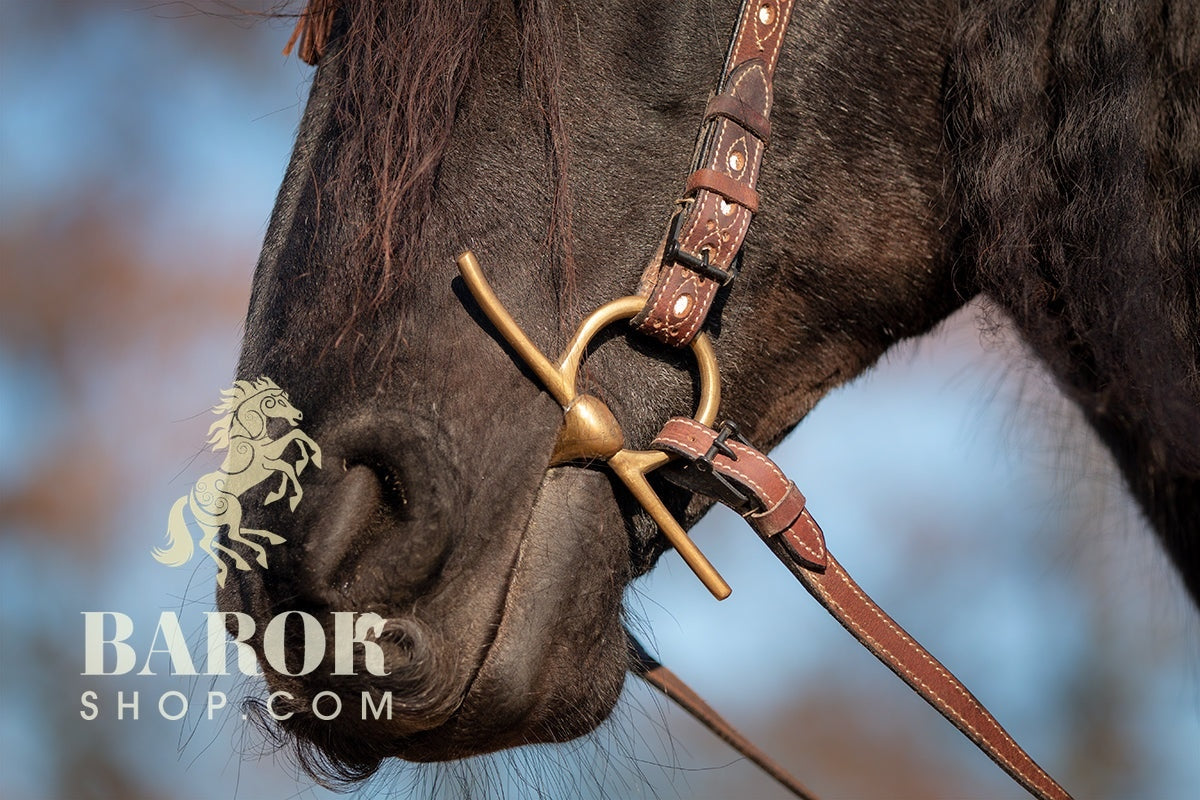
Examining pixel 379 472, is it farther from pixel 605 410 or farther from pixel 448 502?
pixel 605 410

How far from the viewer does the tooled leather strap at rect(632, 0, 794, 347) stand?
4.22 ft

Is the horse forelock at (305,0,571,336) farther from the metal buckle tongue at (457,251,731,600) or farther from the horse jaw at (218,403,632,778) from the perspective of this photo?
the horse jaw at (218,403,632,778)

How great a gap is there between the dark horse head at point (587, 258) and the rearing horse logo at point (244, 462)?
0.02 meters

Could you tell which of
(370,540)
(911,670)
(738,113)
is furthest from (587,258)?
(911,670)

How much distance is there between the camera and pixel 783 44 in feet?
4.49

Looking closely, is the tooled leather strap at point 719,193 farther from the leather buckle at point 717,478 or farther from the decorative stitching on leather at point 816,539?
the decorative stitching on leather at point 816,539

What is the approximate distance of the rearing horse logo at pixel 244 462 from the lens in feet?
3.75

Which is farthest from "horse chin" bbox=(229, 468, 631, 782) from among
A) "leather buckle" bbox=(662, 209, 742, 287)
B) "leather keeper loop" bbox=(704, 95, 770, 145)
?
"leather keeper loop" bbox=(704, 95, 770, 145)

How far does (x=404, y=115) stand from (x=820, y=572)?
744mm

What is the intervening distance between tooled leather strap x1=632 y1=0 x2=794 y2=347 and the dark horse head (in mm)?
31

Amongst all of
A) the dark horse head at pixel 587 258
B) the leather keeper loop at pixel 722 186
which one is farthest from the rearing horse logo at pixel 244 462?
the leather keeper loop at pixel 722 186

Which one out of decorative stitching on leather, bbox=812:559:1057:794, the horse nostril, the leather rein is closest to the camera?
the horse nostril

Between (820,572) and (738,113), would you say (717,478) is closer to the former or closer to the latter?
(820,572)

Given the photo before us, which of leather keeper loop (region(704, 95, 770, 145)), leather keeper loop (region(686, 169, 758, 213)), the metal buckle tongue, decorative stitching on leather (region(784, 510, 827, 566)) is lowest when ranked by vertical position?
decorative stitching on leather (region(784, 510, 827, 566))
